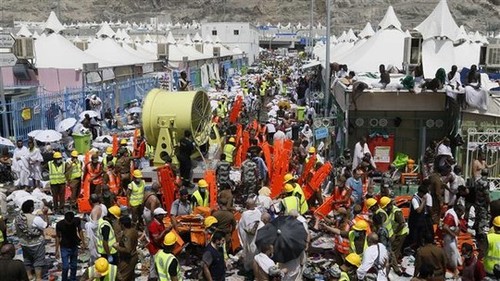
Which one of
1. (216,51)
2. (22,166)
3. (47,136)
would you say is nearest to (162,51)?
(216,51)

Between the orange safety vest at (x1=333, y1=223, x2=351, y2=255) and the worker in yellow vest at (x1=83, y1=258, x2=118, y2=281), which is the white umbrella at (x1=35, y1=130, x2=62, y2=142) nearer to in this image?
the worker in yellow vest at (x1=83, y1=258, x2=118, y2=281)

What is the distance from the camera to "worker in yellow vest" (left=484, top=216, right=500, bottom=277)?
6738 mm

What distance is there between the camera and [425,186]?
838 centimetres

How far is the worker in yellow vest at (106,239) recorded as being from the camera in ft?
22.8

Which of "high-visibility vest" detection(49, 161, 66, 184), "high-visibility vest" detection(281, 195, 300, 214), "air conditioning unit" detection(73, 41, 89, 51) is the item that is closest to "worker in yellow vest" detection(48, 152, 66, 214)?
"high-visibility vest" detection(49, 161, 66, 184)

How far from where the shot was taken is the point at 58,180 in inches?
423

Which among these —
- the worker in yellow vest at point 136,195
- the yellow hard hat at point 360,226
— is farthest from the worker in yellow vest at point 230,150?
the yellow hard hat at point 360,226

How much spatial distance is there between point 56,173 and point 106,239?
420 cm

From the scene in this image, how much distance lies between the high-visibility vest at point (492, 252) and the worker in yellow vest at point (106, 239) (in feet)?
15.5

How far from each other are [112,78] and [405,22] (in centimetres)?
9241

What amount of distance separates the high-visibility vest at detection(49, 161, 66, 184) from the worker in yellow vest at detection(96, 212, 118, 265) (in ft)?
13.0

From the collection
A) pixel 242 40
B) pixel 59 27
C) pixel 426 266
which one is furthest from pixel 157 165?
pixel 242 40

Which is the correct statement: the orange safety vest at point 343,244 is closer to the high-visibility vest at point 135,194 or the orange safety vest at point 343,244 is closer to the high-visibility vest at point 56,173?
the high-visibility vest at point 135,194

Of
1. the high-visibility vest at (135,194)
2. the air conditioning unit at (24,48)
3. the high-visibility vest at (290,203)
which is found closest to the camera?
the high-visibility vest at (290,203)
